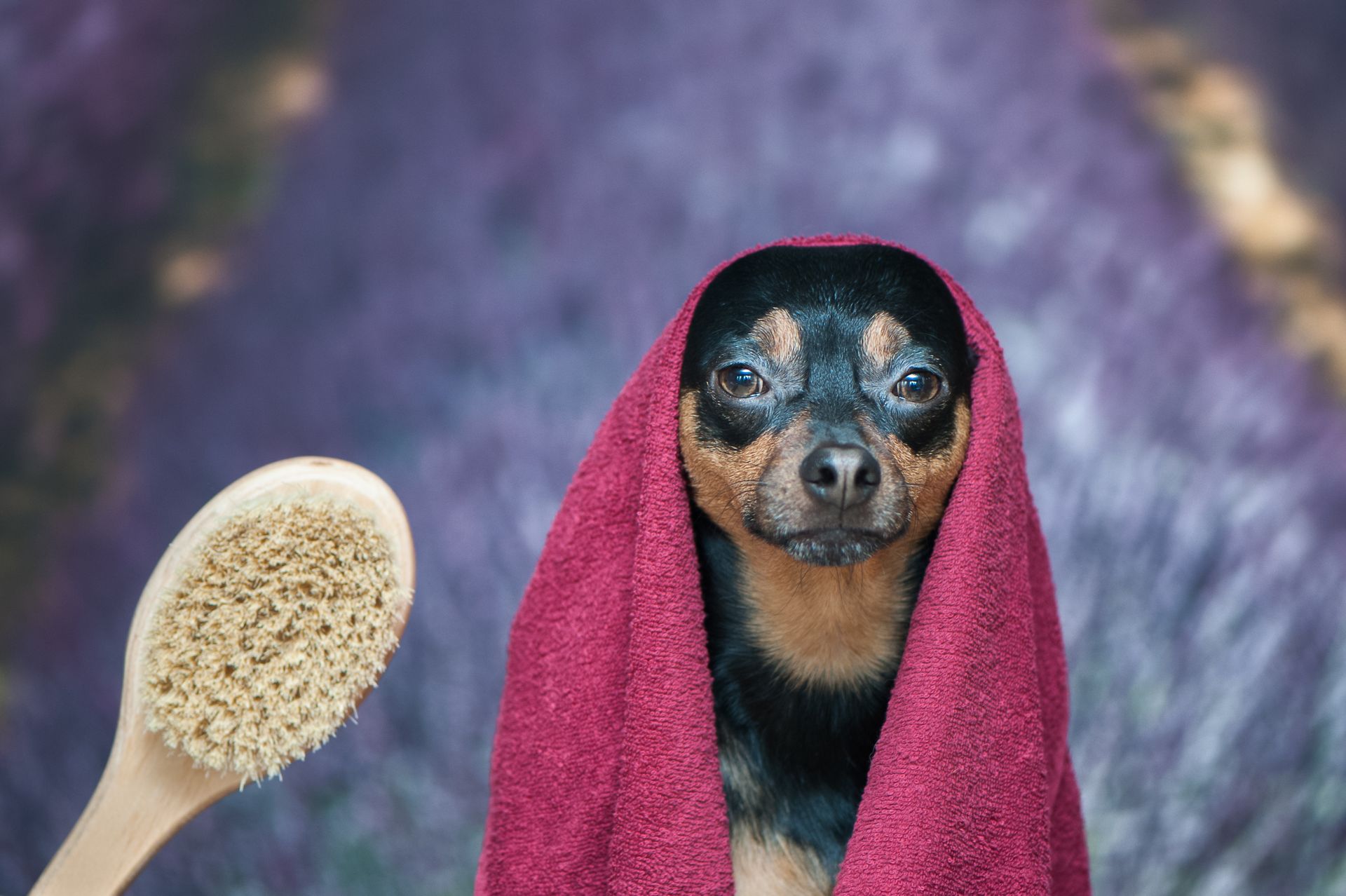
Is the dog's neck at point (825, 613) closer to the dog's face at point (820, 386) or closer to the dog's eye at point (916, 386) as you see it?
the dog's face at point (820, 386)

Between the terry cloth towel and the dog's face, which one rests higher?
the dog's face

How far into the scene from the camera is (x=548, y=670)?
1826mm

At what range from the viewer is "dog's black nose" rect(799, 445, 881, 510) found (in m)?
1.61

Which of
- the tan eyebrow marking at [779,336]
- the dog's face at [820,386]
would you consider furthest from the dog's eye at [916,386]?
the tan eyebrow marking at [779,336]

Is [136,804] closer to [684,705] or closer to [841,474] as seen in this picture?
[684,705]

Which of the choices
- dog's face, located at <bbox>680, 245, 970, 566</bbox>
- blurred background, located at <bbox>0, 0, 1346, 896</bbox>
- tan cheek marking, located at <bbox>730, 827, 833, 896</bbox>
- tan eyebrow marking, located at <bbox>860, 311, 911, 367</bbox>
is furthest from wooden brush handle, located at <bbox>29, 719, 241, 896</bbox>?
blurred background, located at <bbox>0, 0, 1346, 896</bbox>

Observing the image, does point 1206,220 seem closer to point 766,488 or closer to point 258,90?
point 766,488

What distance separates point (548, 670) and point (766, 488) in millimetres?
417

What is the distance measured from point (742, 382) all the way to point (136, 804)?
3.22 ft

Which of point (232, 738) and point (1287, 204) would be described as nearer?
point (232, 738)

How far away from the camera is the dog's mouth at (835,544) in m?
1.69

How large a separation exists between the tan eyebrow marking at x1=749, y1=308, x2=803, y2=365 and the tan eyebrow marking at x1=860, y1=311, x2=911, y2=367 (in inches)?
3.6

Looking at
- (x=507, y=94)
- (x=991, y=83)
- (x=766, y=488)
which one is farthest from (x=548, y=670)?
(x=991, y=83)

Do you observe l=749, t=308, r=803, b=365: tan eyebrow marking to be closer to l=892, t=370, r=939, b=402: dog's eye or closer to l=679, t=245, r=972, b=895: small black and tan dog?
l=679, t=245, r=972, b=895: small black and tan dog
